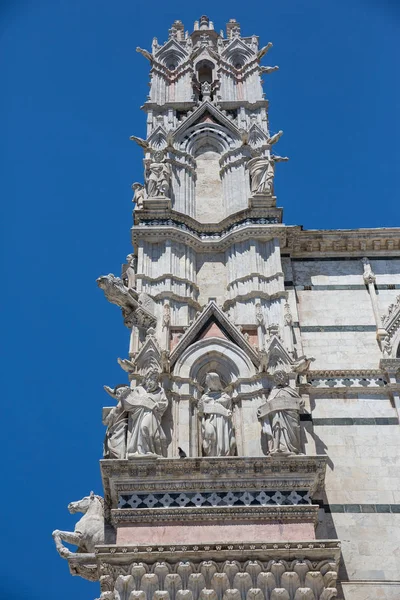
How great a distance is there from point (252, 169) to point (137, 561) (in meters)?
8.44

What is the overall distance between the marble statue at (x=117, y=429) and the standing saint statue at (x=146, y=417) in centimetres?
7

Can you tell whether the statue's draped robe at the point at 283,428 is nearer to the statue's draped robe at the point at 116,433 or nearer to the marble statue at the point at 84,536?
Result: the statue's draped robe at the point at 116,433

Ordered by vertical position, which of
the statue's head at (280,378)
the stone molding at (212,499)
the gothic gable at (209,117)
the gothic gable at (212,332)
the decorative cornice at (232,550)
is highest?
the gothic gable at (209,117)

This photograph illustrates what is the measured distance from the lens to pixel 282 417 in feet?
41.7

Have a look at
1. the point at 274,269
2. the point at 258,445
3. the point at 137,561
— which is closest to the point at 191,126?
the point at 274,269

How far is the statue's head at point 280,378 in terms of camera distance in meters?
13.2

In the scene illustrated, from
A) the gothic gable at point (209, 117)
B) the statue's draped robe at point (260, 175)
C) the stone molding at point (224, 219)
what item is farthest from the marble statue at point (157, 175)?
the statue's draped robe at point (260, 175)

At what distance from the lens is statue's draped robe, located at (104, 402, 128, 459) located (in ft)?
41.3

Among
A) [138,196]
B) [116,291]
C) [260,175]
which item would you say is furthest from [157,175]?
[116,291]

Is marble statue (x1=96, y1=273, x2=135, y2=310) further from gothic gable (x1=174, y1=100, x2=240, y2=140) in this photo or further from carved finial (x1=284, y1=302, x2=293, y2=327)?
gothic gable (x1=174, y1=100, x2=240, y2=140)

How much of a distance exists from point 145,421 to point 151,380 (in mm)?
786

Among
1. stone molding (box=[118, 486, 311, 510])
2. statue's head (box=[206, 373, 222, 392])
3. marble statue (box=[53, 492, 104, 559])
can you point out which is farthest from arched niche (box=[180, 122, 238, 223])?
stone molding (box=[118, 486, 311, 510])

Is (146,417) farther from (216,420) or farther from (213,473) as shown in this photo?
(213,473)

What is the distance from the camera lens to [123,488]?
39.5 feet
